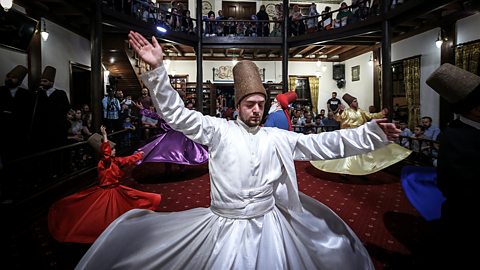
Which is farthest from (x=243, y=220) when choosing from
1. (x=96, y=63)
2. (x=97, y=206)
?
(x=96, y=63)

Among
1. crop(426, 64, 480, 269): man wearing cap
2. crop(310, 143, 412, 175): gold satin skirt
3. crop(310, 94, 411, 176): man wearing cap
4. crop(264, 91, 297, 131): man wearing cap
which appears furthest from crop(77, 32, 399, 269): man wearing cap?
crop(310, 143, 412, 175): gold satin skirt

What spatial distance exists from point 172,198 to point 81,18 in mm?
5493

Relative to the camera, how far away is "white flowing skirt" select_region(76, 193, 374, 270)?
1.29 metres

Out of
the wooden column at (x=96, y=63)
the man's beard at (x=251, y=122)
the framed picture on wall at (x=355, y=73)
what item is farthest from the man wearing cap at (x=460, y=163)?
the framed picture on wall at (x=355, y=73)

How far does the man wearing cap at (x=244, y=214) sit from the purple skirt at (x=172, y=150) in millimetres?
2883

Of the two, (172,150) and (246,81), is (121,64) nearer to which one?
(172,150)

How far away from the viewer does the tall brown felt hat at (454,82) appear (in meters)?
1.28

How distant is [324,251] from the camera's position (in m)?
1.44

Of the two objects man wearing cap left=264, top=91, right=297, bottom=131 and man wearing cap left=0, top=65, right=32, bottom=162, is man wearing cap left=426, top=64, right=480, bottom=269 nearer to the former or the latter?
man wearing cap left=264, top=91, right=297, bottom=131

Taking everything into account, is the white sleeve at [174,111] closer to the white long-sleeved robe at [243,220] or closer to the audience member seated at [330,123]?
the white long-sleeved robe at [243,220]

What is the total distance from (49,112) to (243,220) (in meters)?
3.65

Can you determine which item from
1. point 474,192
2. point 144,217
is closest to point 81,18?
point 144,217

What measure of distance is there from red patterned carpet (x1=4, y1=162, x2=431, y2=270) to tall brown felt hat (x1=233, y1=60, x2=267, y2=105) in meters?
1.10

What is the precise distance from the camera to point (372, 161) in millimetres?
4320
